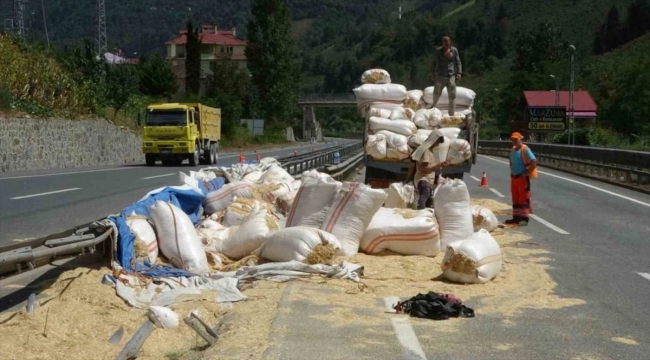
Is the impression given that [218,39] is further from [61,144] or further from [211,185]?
[211,185]

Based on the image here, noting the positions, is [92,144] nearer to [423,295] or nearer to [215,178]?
[215,178]

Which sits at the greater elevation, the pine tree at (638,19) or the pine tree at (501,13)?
the pine tree at (501,13)

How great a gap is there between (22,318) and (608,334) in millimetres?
4896

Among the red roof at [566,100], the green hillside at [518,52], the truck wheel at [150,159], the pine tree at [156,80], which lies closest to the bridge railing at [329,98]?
the green hillside at [518,52]

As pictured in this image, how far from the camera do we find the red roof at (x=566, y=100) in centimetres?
9431

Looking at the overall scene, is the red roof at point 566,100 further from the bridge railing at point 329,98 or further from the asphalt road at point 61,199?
the asphalt road at point 61,199

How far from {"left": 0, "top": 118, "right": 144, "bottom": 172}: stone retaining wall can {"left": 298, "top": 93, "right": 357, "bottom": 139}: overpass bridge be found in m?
69.4

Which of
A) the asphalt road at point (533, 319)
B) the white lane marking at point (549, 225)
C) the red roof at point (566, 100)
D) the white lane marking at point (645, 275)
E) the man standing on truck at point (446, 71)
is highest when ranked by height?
the red roof at point (566, 100)

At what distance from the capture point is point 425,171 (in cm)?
1516

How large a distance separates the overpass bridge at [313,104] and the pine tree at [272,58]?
17.3 m

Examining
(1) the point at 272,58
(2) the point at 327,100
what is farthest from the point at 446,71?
(2) the point at 327,100

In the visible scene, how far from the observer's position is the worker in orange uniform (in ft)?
53.2

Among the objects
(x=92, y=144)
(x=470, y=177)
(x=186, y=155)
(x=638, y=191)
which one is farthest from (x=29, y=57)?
(x=638, y=191)

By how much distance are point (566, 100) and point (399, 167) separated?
8211cm
